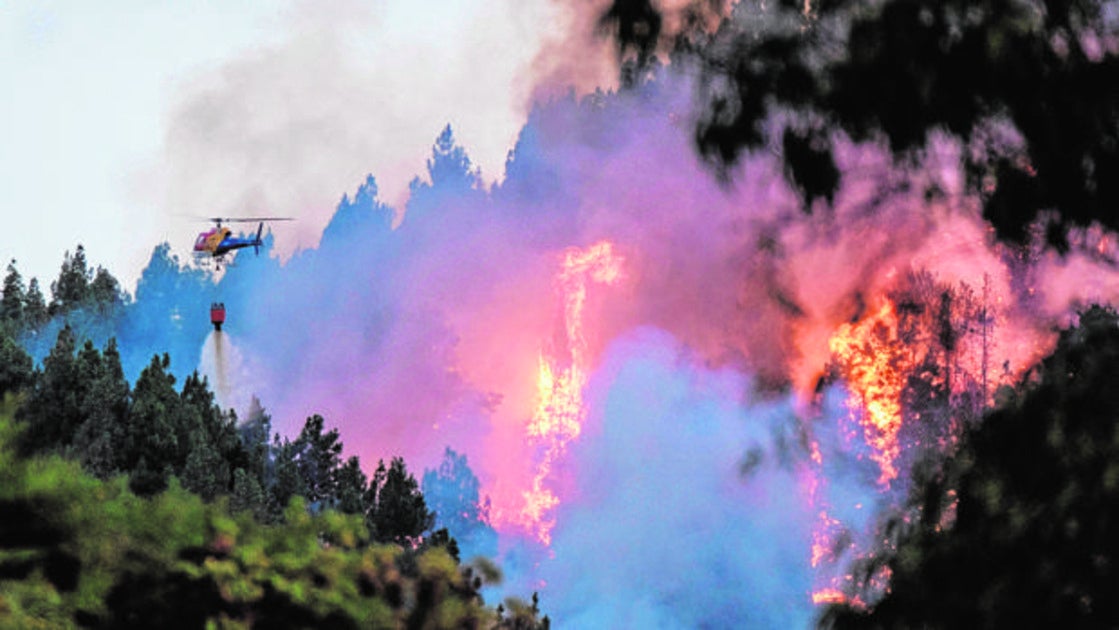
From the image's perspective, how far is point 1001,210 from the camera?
855cm

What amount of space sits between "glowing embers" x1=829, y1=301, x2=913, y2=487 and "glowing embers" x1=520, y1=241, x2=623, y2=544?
12897mm

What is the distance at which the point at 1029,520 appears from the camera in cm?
681

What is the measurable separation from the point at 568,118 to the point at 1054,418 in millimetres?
51221

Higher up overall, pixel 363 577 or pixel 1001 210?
pixel 1001 210

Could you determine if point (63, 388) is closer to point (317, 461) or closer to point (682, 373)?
point (317, 461)

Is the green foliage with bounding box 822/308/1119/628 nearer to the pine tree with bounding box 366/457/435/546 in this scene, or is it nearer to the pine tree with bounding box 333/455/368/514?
the pine tree with bounding box 333/455/368/514

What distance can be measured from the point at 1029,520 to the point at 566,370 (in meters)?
44.9

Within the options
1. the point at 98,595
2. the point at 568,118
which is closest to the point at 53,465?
the point at 98,595

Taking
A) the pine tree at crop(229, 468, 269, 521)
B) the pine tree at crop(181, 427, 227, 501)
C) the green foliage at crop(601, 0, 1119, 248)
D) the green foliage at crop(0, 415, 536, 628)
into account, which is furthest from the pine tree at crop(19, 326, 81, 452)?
the green foliage at crop(0, 415, 536, 628)

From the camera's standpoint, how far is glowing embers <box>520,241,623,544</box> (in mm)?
49438

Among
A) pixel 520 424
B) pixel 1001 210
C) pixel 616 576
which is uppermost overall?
pixel 520 424

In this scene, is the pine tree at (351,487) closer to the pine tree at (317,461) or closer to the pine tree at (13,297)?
the pine tree at (317,461)

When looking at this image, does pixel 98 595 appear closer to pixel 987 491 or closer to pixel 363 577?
pixel 363 577

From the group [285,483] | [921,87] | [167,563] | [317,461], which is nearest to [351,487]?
[285,483]
